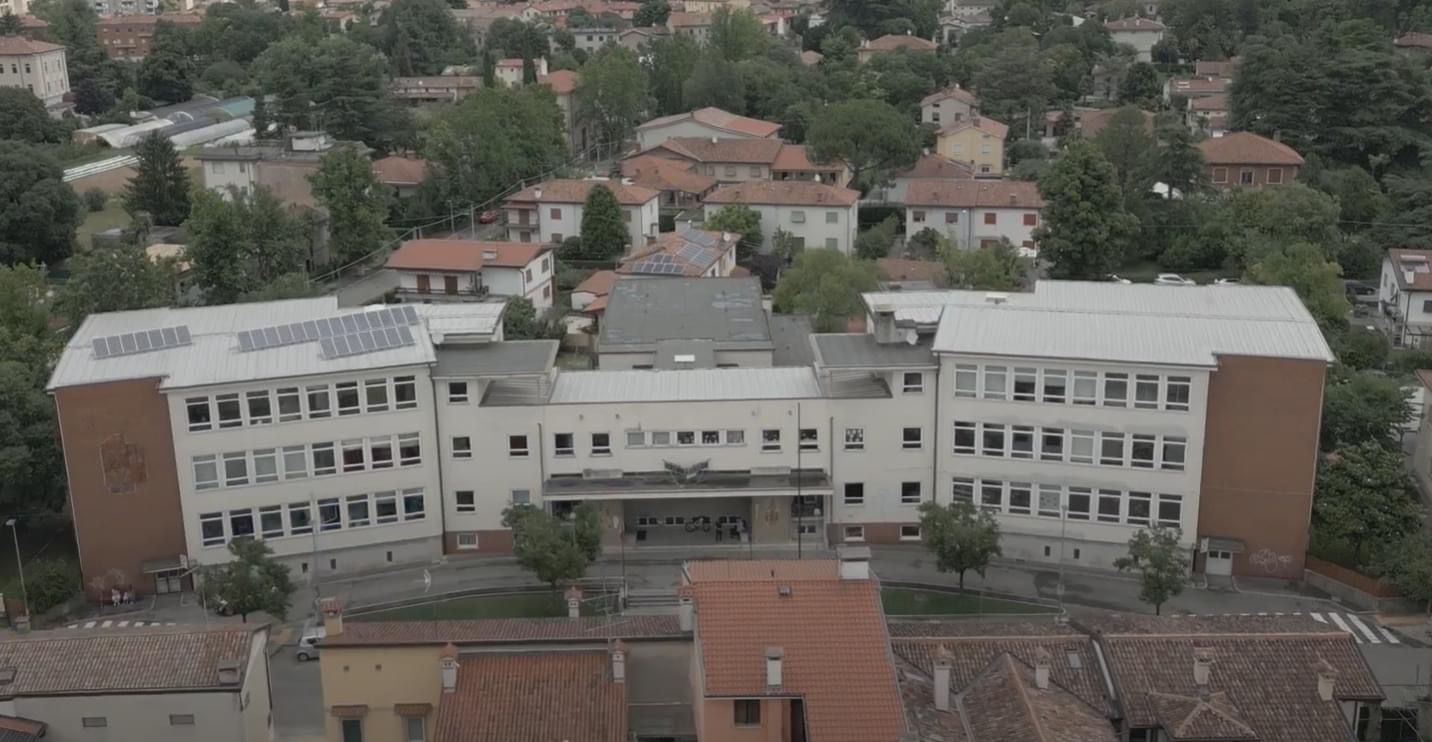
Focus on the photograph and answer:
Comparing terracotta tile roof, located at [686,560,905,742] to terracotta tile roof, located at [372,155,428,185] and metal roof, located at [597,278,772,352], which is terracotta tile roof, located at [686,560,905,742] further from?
terracotta tile roof, located at [372,155,428,185]

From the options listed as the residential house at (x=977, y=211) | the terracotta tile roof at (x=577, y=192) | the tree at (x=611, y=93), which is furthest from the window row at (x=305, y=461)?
the tree at (x=611, y=93)

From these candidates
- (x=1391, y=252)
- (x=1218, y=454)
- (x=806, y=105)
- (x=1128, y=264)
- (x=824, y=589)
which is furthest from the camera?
(x=806, y=105)

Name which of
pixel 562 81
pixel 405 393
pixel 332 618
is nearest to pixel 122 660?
pixel 332 618

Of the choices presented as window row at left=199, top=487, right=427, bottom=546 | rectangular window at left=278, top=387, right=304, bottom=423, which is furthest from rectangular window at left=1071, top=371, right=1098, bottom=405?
rectangular window at left=278, top=387, right=304, bottom=423

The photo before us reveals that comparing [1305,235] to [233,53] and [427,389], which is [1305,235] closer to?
[427,389]

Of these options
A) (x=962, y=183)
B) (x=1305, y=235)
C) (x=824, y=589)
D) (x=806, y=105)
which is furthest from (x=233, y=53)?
(x=824, y=589)

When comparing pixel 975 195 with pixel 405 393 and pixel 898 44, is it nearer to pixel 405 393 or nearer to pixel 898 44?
pixel 405 393
